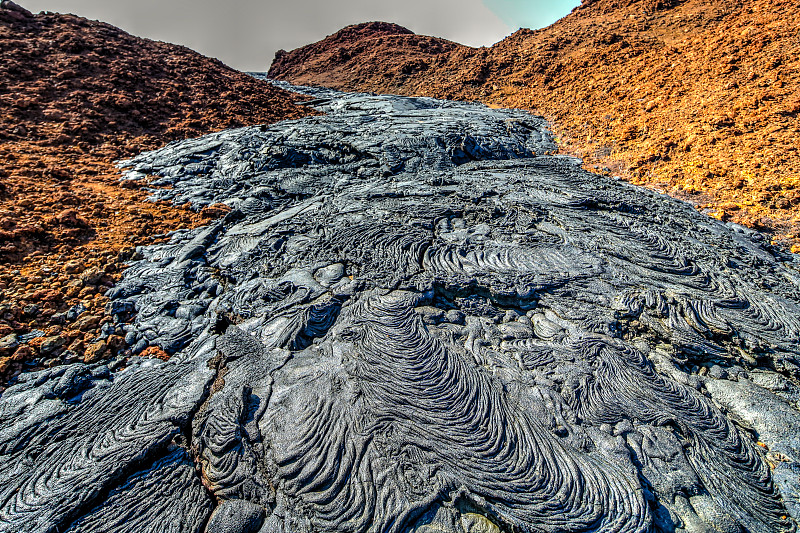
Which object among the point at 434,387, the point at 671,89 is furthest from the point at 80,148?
the point at 671,89

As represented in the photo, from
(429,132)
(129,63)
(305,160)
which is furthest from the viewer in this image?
(129,63)

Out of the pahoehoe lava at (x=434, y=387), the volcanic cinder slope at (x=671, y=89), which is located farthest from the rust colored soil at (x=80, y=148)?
the volcanic cinder slope at (x=671, y=89)

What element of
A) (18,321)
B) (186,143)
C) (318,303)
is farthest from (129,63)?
(318,303)

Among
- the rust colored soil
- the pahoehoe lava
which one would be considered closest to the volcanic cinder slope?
the pahoehoe lava

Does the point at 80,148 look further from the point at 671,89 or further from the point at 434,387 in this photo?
the point at 671,89

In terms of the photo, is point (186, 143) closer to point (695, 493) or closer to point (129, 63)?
point (129, 63)

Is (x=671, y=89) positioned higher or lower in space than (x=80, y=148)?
higher
